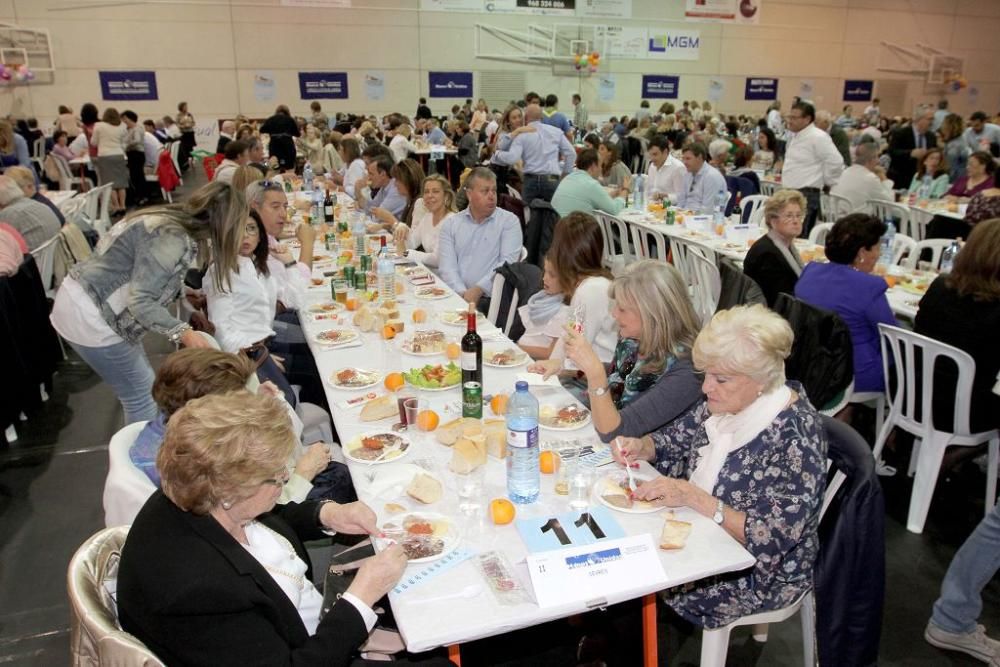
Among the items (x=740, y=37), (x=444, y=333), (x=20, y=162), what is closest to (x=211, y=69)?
(x=20, y=162)

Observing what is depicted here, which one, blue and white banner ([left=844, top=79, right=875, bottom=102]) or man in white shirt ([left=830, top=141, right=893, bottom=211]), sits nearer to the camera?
man in white shirt ([left=830, top=141, right=893, bottom=211])

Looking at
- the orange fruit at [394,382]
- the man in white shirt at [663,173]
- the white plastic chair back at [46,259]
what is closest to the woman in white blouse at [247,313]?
the orange fruit at [394,382]

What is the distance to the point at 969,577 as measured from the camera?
236cm

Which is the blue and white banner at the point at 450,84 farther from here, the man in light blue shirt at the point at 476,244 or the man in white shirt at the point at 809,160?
the man in light blue shirt at the point at 476,244

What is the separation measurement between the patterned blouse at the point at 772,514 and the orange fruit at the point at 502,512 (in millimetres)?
586

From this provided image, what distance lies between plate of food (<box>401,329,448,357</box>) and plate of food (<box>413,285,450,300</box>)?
74 cm

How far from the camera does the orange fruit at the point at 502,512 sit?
1.84m

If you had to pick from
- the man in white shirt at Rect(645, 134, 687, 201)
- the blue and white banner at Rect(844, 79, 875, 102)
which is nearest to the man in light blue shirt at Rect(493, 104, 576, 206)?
the man in white shirt at Rect(645, 134, 687, 201)

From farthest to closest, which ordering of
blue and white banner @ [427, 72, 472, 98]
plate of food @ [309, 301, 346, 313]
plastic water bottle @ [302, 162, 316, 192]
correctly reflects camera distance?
blue and white banner @ [427, 72, 472, 98], plastic water bottle @ [302, 162, 316, 192], plate of food @ [309, 301, 346, 313]

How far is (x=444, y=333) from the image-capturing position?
11.1 ft

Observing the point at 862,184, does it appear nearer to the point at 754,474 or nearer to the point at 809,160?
the point at 809,160

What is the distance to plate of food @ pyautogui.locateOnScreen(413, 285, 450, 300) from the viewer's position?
409 centimetres

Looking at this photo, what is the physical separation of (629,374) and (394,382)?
2.98 feet

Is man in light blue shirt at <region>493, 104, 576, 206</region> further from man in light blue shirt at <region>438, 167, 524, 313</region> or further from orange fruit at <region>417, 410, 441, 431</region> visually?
orange fruit at <region>417, 410, 441, 431</region>
